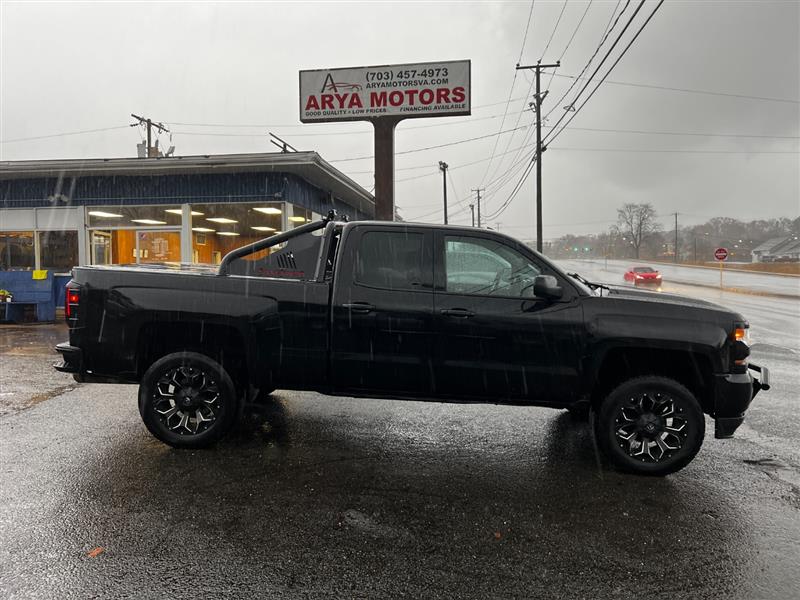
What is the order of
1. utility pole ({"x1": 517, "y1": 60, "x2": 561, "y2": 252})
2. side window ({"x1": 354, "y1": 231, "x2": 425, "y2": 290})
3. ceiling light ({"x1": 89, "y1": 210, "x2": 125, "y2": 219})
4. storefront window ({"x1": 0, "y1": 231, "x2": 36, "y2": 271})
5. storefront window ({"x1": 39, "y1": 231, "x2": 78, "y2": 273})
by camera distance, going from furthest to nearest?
1. utility pole ({"x1": 517, "y1": 60, "x2": 561, "y2": 252})
2. storefront window ({"x1": 0, "y1": 231, "x2": 36, "y2": 271})
3. storefront window ({"x1": 39, "y1": 231, "x2": 78, "y2": 273})
4. ceiling light ({"x1": 89, "y1": 210, "x2": 125, "y2": 219})
5. side window ({"x1": 354, "y1": 231, "x2": 425, "y2": 290})

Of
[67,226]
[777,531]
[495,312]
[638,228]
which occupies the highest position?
[638,228]

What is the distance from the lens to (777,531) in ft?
10.8

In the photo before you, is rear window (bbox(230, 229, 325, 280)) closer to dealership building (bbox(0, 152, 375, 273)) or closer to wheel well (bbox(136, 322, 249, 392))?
wheel well (bbox(136, 322, 249, 392))

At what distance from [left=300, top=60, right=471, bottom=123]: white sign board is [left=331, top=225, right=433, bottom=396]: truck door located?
1025cm

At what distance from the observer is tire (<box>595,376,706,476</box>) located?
4.04 meters

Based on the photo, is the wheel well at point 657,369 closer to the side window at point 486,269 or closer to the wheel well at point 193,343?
the side window at point 486,269

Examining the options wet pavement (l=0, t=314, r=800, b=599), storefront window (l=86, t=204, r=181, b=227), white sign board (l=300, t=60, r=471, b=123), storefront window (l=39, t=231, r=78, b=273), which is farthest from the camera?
storefront window (l=39, t=231, r=78, b=273)

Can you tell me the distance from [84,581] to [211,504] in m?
0.92

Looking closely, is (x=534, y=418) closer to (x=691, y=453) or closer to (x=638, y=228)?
(x=691, y=453)

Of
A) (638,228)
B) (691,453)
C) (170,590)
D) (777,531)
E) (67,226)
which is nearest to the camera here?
(170,590)

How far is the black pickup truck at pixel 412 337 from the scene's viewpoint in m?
4.10

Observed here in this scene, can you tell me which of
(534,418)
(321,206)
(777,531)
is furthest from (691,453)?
(321,206)

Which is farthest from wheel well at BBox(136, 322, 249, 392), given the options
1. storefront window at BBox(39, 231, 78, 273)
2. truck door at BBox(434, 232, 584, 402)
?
storefront window at BBox(39, 231, 78, 273)

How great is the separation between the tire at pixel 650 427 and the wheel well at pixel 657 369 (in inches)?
7.3
